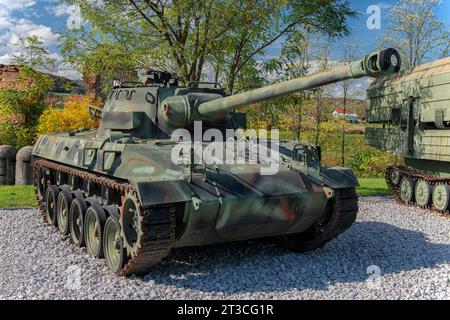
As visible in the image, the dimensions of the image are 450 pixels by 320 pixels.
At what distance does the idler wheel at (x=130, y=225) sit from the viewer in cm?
669

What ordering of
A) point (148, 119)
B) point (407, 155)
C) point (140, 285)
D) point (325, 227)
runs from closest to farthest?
1. point (140, 285)
2. point (325, 227)
3. point (148, 119)
4. point (407, 155)

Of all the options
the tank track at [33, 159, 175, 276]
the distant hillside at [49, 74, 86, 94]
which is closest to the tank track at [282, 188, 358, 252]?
the tank track at [33, 159, 175, 276]

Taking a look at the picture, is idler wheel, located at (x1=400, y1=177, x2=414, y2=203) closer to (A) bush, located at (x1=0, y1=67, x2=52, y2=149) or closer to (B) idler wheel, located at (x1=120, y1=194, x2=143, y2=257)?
(B) idler wheel, located at (x1=120, y1=194, x2=143, y2=257)

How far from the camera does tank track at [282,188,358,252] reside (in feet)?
26.2

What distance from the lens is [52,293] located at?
653 centimetres

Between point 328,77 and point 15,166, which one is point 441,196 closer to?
point 328,77

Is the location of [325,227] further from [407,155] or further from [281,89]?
[407,155]

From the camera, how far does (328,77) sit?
6.22 metres

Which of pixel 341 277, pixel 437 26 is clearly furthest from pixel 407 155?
pixel 437 26

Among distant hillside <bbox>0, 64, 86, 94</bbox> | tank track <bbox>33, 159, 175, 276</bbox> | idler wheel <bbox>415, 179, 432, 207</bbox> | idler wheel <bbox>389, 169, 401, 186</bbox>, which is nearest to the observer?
tank track <bbox>33, 159, 175, 276</bbox>

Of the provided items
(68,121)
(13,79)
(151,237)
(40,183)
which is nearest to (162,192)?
(151,237)

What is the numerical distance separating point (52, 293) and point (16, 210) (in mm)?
6527

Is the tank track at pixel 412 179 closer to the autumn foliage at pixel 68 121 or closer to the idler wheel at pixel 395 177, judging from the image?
the idler wheel at pixel 395 177

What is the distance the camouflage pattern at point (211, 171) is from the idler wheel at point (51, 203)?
5.19ft
